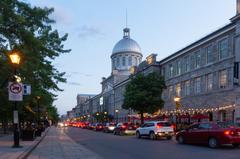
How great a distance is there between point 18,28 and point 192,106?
1601 inches

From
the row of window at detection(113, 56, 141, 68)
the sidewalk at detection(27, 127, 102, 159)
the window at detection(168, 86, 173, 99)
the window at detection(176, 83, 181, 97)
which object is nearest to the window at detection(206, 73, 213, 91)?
the window at detection(176, 83, 181, 97)

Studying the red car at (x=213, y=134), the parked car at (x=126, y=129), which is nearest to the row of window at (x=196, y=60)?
the parked car at (x=126, y=129)

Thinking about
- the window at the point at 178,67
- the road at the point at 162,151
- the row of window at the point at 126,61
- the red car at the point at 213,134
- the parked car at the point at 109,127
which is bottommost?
the parked car at the point at 109,127

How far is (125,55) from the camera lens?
5197 inches

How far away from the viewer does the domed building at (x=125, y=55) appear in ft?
430

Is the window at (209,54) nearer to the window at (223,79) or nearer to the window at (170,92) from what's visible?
the window at (223,79)

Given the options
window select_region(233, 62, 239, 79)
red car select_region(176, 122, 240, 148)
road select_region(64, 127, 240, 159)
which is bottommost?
road select_region(64, 127, 240, 159)

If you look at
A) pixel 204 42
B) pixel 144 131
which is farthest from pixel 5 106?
pixel 204 42

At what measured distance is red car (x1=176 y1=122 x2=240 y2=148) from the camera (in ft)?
74.5

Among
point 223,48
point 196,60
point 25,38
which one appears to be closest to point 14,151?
point 25,38

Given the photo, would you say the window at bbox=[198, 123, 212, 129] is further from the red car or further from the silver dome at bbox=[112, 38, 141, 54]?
the silver dome at bbox=[112, 38, 141, 54]

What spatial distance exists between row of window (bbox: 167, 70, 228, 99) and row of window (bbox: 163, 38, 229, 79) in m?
1.80

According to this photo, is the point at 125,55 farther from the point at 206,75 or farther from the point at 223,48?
the point at 223,48

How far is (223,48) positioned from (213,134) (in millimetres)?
26432
